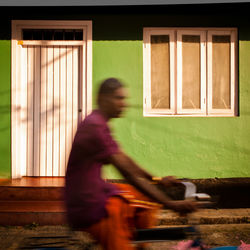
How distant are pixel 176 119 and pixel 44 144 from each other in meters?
2.62

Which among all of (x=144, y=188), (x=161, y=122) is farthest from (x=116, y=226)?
(x=161, y=122)

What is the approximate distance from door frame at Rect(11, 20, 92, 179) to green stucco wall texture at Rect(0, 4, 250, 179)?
107 millimetres

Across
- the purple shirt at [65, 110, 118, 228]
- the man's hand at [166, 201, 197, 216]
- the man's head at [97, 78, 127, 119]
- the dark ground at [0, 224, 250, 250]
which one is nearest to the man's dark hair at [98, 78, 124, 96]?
the man's head at [97, 78, 127, 119]

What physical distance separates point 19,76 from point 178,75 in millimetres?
3089

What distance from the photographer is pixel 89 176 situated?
2.25 meters

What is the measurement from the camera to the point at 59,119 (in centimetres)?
784

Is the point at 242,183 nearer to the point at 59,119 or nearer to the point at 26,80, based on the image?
the point at 59,119

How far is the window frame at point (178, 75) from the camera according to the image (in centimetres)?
790

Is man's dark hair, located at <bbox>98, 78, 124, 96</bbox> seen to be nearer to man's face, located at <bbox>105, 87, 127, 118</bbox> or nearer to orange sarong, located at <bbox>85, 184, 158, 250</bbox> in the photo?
man's face, located at <bbox>105, 87, 127, 118</bbox>

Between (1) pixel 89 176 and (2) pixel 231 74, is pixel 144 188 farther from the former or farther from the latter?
(2) pixel 231 74

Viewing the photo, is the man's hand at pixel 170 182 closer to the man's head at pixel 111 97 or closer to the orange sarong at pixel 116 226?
the orange sarong at pixel 116 226

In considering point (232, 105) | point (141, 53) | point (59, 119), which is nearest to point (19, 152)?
point (59, 119)

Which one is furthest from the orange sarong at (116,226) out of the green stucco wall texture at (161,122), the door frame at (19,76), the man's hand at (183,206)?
the door frame at (19,76)

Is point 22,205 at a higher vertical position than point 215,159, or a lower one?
lower
